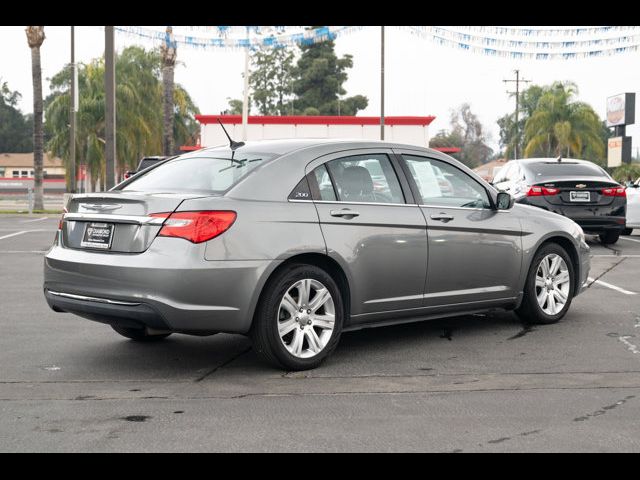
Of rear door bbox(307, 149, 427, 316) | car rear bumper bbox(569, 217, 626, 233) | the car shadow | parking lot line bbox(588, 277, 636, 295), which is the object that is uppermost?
rear door bbox(307, 149, 427, 316)

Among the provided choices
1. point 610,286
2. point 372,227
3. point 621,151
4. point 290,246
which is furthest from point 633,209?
point 621,151

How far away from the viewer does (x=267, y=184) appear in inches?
250

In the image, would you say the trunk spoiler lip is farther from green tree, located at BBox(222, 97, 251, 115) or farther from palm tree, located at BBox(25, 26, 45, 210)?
green tree, located at BBox(222, 97, 251, 115)

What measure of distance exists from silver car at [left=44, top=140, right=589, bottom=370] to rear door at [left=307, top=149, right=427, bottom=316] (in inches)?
0.4

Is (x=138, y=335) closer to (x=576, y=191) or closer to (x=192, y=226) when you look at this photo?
(x=192, y=226)

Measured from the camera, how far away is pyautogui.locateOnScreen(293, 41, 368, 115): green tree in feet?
290

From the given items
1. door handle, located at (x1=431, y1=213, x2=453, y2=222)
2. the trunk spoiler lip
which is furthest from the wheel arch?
the trunk spoiler lip

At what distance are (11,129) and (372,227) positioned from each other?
122 metres

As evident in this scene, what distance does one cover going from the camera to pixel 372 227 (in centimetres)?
673

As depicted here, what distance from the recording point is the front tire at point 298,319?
6145 millimetres

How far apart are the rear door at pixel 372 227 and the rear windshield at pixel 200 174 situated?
1.55ft

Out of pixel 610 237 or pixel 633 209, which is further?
pixel 633 209
